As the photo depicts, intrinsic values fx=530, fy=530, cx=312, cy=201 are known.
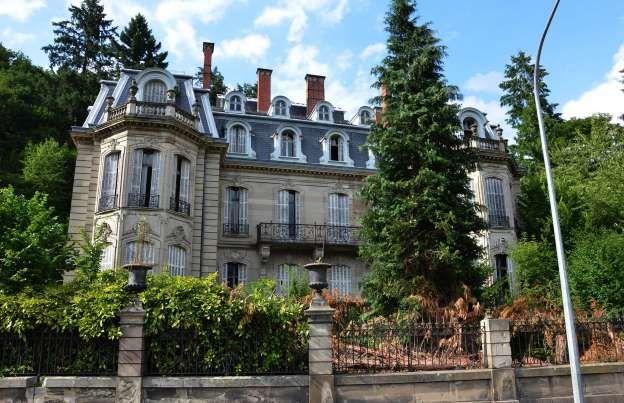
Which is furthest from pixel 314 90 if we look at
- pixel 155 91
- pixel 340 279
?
pixel 340 279

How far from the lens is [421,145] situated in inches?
603

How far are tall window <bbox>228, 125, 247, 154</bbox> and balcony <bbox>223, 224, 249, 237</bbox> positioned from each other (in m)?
3.62

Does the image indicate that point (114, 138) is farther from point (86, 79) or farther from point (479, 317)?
point (86, 79)

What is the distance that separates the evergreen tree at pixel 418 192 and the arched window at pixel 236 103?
12.5m

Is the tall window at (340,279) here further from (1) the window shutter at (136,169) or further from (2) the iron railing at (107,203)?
(2) the iron railing at (107,203)

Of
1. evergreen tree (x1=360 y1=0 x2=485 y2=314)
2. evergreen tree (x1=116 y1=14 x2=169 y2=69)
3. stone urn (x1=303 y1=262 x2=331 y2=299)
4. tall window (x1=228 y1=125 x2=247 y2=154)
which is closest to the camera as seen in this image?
stone urn (x1=303 y1=262 x2=331 y2=299)

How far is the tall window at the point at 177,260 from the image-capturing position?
64.6 feet

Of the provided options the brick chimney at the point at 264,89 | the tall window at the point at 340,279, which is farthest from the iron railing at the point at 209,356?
the brick chimney at the point at 264,89

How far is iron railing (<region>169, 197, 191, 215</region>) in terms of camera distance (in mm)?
20208

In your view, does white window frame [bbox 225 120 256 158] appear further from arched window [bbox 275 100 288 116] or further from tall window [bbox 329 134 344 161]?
tall window [bbox 329 134 344 161]

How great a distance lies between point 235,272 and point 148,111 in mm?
7698

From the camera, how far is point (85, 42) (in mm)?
42781

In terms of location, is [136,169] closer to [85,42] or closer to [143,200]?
[143,200]

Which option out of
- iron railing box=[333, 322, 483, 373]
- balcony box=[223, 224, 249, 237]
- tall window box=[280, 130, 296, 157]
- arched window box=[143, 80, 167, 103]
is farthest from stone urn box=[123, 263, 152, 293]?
tall window box=[280, 130, 296, 157]
